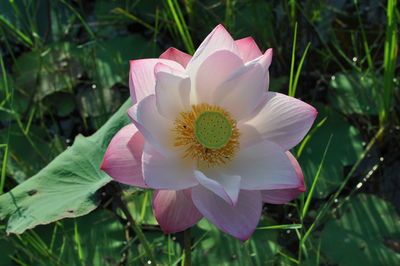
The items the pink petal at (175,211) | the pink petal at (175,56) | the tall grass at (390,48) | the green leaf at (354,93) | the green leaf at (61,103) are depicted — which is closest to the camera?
the pink petal at (175,211)

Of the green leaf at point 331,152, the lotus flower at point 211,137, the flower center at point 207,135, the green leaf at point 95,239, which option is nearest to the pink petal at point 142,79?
the lotus flower at point 211,137

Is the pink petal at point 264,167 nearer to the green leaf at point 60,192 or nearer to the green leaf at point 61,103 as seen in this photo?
the green leaf at point 60,192

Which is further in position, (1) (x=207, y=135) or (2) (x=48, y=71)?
(2) (x=48, y=71)

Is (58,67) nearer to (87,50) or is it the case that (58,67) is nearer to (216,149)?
(87,50)

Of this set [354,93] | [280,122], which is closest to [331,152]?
[354,93]

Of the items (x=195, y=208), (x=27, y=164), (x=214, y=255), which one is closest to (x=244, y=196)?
(x=195, y=208)

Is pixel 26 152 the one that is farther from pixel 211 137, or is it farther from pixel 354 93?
pixel 354 93
